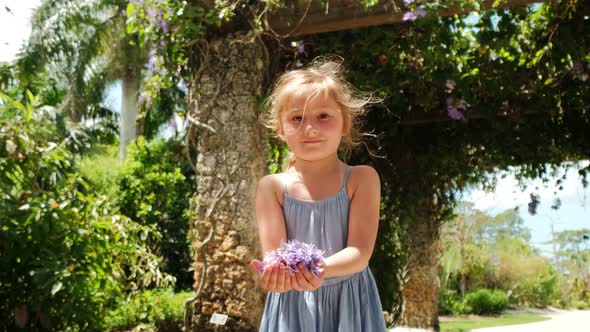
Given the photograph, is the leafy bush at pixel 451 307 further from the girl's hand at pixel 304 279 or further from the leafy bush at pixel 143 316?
the girl's hand at pixel 304 279

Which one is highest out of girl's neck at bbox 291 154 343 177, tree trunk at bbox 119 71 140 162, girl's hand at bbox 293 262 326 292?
tree trunk at bbox 119 71 140 162

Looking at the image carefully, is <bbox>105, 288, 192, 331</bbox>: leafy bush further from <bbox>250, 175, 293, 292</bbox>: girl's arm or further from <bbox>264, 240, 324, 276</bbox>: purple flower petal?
<bbox>264, 240, 324, 276</bbox>: purple flower petal

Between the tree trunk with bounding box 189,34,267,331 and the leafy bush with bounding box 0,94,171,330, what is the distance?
2.33ft

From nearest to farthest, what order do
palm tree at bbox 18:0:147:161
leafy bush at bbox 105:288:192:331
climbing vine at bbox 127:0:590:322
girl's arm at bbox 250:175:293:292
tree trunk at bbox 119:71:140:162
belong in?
girl's arm at bbox 250:175:293:292
climbing vine at bbox 127:0:590:322
leafy bush at bbox 105:288:192:331
palm tree at bbox 18:0:147:161
tree trunk at bbox 119:71:140:162

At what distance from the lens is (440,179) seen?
598 cm

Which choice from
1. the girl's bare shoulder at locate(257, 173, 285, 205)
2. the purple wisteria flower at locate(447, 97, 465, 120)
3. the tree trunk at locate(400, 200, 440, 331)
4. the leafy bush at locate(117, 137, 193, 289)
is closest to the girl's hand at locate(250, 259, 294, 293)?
the girl's bare shoulder at locate(257, 173, 285, 205)

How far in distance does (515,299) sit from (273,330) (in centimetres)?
1427

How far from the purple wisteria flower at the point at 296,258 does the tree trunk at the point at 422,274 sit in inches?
198

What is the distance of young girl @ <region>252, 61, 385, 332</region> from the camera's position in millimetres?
1537

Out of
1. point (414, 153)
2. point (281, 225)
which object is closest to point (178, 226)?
Answer: point (414, 153)

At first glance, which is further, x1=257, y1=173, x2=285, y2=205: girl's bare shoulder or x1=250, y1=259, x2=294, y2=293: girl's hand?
x1=257, y1=173, x2=285, y2=205: girl's bare shoulder

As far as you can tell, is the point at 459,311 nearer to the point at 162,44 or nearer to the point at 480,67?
the point at 480,67

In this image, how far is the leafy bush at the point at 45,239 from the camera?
3699 millimetres

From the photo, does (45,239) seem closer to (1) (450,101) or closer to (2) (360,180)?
(2) (360,180)
